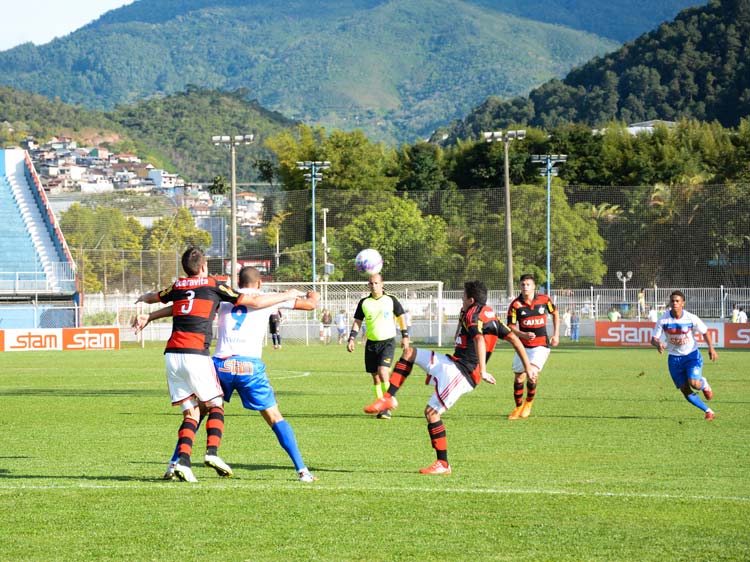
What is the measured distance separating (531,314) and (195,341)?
26.2ft

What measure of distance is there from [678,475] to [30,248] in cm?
5694

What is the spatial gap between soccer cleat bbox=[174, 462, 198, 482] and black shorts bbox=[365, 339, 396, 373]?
7861 mm

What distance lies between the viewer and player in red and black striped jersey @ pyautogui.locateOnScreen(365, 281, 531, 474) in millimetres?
10383

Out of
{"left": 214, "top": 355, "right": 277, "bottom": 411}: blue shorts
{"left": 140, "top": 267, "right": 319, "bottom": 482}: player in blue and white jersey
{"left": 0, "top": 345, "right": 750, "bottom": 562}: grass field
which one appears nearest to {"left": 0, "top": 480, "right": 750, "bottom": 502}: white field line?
{"left": 0, "top": 345, "right": 750, "bottom": 562}: grass field

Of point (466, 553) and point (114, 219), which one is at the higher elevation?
point (114, 219)

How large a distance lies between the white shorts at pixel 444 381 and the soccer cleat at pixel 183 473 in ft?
8.09

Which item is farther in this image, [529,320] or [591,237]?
[591,237]

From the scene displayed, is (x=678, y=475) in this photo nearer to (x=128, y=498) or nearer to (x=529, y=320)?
(x=128, y=498)

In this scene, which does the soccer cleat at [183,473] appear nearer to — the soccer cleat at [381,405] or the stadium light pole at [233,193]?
the soccer cleat at [381,405]

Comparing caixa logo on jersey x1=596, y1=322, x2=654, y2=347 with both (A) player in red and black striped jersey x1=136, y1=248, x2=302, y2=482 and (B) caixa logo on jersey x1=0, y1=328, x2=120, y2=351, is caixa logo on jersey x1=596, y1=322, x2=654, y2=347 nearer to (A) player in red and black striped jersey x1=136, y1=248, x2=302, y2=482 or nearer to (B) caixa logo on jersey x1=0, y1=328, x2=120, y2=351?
(B) caixa logo on jersey x1=0, y1=328, x2=120, y2=351

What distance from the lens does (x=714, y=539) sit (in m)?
7.36

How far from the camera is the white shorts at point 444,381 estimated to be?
34.7 ft

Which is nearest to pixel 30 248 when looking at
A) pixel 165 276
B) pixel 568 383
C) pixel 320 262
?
pixel 165 276

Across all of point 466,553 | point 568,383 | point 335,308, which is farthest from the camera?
point 335,308
